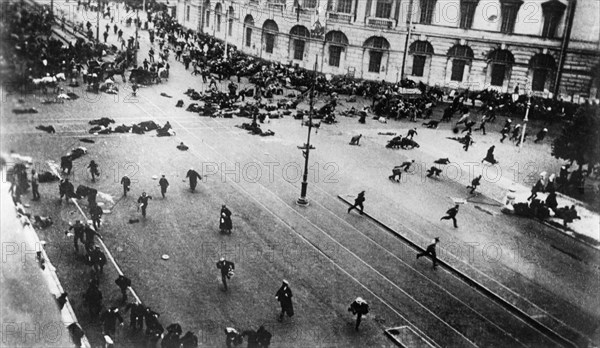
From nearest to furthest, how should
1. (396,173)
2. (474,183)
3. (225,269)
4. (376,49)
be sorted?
(225,269)
(474,183)
(396,173)
(376,49)

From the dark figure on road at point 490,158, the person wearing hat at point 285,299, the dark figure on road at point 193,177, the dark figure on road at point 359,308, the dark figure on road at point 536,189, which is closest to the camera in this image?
the dark figure on road at point 359,308

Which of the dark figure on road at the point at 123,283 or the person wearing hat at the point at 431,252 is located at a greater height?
the person wearing hat at the point at 431,252

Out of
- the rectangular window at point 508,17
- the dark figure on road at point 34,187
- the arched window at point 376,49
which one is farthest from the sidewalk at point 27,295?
the rectangular window at point 508,17

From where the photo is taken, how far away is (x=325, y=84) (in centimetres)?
5216

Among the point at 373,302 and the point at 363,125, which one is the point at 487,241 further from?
the point at 363,125

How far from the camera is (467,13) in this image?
175ft

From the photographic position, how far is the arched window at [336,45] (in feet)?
188

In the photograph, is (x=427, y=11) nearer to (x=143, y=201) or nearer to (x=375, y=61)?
(x=375, y=61)

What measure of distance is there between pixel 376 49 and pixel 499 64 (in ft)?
36.2

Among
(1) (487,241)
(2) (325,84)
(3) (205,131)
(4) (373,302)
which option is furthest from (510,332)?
(2) (325,84)

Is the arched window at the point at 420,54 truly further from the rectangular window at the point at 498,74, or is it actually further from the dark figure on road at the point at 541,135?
the dark figure on road at the point at 541,135

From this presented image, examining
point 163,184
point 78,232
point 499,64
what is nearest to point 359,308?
point 78,232

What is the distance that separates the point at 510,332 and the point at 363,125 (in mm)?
24877

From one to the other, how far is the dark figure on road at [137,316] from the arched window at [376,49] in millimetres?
44066
